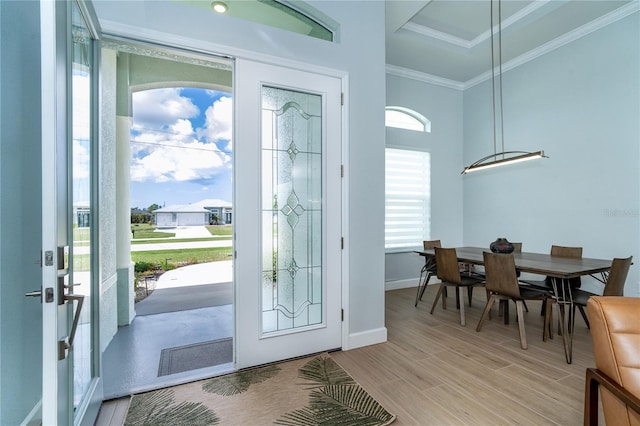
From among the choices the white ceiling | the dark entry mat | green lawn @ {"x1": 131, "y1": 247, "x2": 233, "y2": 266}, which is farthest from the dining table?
green lawn @ {"x1": 131, "y1": 247, "x2": 233, "y2": 266}

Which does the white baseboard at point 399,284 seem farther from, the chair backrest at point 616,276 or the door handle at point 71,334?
the door handle at point 71,334

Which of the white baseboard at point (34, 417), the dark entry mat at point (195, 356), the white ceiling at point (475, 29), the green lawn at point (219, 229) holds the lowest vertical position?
the dark entry mat at point (195, 356)

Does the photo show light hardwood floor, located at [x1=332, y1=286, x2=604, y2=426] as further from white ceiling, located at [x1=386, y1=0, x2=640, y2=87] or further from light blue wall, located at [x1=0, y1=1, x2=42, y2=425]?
white ceiling, located at [x1=386, y1=0, x2=640, y2=87]

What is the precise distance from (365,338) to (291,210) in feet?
4.89

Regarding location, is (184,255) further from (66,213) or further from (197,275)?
(66,213)

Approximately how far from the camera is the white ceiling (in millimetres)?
3766

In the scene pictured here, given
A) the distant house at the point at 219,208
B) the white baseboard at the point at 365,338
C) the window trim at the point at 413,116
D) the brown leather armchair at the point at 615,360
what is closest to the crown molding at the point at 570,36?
the window trim at the point at 413,116

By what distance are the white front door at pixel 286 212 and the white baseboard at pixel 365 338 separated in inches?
4.0

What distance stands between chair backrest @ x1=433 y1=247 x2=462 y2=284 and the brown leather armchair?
228 cm

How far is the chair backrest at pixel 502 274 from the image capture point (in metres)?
3.02

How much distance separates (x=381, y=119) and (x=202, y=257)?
19.3 feet

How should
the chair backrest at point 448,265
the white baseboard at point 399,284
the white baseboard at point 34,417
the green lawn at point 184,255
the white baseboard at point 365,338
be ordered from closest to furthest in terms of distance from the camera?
the white baseboard at point 34,417
the white baseboard at point 365,338
the chair backrest at point 448,265
the white baseboard at point 399,284
the green lawn at point 184,255

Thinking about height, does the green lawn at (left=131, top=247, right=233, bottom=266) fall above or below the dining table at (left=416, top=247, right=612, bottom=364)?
below

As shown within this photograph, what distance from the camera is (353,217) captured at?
295 cm
